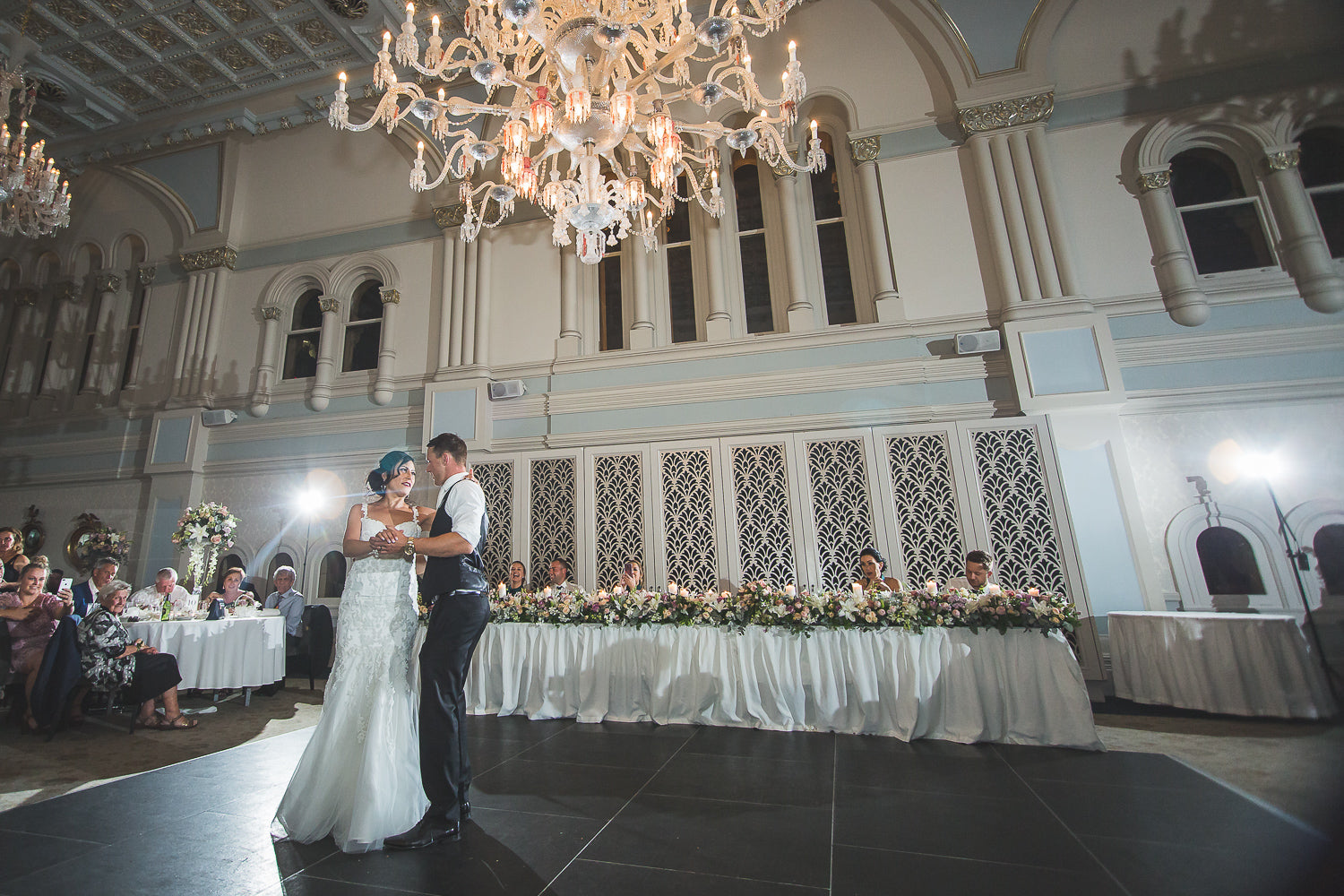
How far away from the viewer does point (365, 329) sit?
8422mm

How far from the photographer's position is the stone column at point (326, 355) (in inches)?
313

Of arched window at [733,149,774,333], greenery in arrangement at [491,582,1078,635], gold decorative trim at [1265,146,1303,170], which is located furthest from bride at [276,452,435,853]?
gold decorative trim at [1265,146,1303,170]

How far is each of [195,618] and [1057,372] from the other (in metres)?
8.50

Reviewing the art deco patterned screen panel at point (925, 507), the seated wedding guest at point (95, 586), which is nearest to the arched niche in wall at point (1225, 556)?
the art deco patterned screen panel at point (925, 507)

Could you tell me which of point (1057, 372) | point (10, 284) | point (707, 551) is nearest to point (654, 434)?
point (707, 551)

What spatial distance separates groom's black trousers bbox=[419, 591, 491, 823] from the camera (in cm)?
229

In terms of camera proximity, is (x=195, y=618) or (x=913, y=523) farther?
(x=913, y=523)

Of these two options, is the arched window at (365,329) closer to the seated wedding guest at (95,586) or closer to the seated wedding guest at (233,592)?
the seated wedding guest at (233,592)

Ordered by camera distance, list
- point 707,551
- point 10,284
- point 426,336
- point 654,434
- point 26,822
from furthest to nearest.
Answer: point 10,284 → point 426,336 → point 654,434 → point 707,551 → point 26,822

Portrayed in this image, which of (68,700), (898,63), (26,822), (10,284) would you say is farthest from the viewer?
(10,284)

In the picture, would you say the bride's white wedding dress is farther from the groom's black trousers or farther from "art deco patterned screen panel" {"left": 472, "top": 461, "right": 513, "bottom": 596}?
"art deco patterned screen panel" {"left": 472, "top": 461, "right": 513, "bottom": 596}

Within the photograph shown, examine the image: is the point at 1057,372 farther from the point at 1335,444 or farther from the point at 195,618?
the point at 195,618

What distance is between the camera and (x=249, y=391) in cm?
834

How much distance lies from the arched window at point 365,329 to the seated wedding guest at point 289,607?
118 inches
